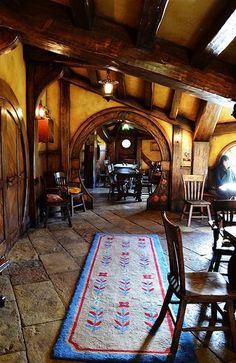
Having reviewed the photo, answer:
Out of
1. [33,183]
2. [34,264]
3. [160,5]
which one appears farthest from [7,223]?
[160,5]

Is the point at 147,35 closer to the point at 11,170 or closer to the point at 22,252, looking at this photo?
the point at 11,170

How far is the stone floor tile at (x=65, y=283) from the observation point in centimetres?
268

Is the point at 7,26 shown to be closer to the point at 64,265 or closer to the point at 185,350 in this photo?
the point at 64,265

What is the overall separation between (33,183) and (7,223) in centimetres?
131

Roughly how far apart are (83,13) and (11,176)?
224 cm

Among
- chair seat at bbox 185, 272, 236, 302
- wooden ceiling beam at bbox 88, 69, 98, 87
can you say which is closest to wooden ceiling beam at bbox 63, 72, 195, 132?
wooden ceiling beam at bbox 88, 69, 98, 87

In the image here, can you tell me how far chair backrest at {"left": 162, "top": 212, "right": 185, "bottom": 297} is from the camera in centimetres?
176

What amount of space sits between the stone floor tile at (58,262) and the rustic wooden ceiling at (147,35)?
2.32 meters

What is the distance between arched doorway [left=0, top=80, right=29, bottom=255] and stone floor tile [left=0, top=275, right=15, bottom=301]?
0.47 meters

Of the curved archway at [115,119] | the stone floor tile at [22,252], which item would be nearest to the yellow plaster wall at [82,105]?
the curved archway at [115,119]

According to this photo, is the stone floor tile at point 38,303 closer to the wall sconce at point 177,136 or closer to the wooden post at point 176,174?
the wooden post at point 176,174

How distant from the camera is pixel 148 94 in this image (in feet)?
18.5

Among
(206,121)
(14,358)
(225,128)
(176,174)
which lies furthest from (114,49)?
(176,174)

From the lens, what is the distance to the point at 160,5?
7.06 feet
